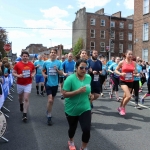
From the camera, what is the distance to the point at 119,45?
179ft

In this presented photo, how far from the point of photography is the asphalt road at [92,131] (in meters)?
4.65

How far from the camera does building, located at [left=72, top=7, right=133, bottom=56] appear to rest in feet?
168

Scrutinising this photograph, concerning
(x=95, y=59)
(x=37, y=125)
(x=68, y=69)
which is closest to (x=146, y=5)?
(x=68, y=69)

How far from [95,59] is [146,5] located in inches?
936

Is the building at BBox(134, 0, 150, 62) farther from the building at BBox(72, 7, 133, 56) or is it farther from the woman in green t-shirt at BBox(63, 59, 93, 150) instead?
the woman in green t-shirt at BBox(63, 59, 93, 150)

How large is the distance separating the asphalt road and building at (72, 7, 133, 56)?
4295 cm

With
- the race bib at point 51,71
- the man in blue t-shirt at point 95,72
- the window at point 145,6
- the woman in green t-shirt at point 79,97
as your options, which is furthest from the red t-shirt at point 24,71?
the window at point 145,6

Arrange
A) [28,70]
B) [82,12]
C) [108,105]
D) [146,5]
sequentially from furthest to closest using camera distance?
[82,12] < [146,5] < [108,105] < [28,70]

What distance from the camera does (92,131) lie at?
5.61m

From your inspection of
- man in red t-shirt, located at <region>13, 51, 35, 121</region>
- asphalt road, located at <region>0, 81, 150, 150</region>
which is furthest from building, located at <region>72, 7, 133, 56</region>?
man in red t-shirt, located at <region>13, 51, 35, 121</region>

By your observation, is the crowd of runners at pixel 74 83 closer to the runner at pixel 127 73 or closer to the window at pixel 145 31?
the runner at pixel 127 73

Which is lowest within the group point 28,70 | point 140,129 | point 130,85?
point 140,129

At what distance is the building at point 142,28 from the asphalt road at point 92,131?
21.8m

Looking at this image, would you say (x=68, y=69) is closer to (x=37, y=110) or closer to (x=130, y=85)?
(x=37, y=110)
